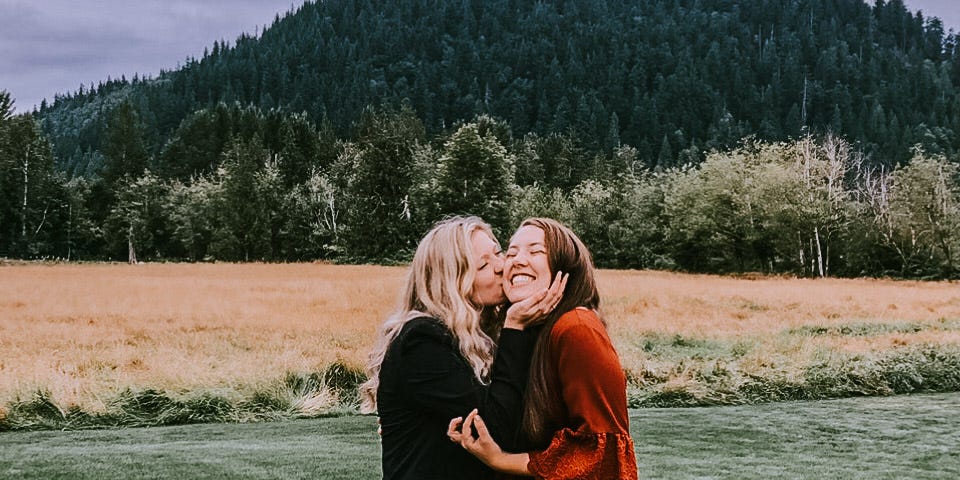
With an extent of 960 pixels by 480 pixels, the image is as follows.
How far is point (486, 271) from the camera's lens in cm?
242

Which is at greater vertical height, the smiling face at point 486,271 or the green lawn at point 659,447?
the smiling face at point 486,271

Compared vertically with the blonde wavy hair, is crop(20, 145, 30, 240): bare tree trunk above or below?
above

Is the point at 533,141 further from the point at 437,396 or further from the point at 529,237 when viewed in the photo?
the point at 437,396

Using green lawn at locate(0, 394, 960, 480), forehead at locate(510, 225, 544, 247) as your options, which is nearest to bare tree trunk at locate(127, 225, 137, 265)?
green lawn at locate(0, 394, 960, 480)

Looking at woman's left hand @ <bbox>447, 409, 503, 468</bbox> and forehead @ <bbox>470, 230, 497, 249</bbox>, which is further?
forehead @ <bbox>470, 230, 497, 249</bbox>

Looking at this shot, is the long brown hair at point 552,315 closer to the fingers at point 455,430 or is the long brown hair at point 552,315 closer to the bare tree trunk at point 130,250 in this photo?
the fingers at point 455,430

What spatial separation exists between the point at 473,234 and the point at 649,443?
5.67 m

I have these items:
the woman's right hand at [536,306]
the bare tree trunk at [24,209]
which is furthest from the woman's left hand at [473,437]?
the bare tree trunk at [24,209]

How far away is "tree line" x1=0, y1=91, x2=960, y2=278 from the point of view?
1669 centimetres

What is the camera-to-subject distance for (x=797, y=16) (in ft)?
356

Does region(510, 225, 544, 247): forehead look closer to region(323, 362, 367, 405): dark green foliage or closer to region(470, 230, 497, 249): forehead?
region(470, 230, 497, 249): forehead

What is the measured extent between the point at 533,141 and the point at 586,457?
54.5m

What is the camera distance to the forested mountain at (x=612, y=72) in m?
75.0

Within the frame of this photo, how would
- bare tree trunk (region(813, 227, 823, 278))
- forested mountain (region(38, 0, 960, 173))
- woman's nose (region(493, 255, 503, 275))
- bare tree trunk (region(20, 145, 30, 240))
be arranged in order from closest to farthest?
woman's nose (region(493, 255, 503, 275)) < bare tree trunk (region(20, 145, 30, 240)) < bare tree trunk (region(813, 227, 823, 278)) < forested mountain (region(38, 0, 960, 173))
